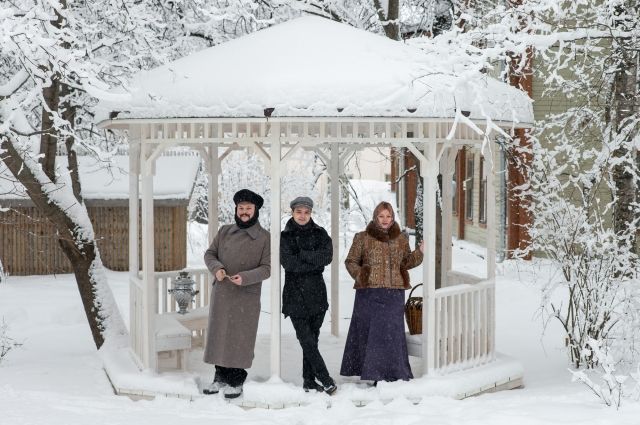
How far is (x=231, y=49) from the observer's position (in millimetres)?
8562

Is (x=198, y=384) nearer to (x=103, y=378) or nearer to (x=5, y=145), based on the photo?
(x=103, y=378)

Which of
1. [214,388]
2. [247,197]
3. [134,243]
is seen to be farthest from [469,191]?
[214,388]

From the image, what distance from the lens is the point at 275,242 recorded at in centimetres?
788

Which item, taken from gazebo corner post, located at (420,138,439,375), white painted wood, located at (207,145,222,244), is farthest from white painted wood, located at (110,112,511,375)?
white painted wood, located at (207,145,222,244)

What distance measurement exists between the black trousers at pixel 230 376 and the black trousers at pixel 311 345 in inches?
24.7

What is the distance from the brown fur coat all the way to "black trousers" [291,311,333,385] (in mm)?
549

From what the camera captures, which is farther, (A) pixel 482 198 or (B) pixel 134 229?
(A) pixel 482 198

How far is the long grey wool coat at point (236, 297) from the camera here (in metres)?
7.84

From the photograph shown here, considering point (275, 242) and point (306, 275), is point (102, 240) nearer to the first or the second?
point (275, 242)

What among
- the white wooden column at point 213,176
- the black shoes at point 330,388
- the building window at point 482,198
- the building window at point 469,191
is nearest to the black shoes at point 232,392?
the black shoes at point 330,388

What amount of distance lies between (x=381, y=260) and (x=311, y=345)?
40.7 inches

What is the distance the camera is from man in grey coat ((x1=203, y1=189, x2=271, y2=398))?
7840mm

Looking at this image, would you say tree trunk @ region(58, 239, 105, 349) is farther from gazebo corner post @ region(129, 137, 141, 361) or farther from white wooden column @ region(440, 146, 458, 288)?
white wooden column @ region(440, 146, 458, 288)

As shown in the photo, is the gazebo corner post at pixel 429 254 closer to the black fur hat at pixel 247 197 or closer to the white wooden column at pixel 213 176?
the black fur hat at pixel 247 197
